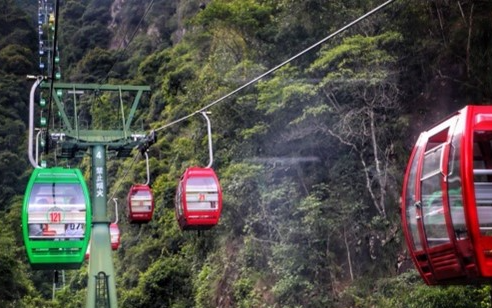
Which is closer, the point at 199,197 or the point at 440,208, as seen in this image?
the point at 440,208

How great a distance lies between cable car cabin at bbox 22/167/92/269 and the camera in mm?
10602

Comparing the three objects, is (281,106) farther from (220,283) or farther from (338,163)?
(220,283)

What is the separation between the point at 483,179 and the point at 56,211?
6923 millimetres

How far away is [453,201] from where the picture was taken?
520 cm

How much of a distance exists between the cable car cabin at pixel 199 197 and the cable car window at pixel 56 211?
1.57 m

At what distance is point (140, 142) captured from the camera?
16875 mm

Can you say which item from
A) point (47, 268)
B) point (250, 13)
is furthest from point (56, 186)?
point (250, 13)

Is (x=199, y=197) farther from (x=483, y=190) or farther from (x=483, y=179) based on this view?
(x=483, y=190)

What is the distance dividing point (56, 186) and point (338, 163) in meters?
6.71

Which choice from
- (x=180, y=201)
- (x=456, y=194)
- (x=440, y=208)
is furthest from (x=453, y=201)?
(x=180, y=201)

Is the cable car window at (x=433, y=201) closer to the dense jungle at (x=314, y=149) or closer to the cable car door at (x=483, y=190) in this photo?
the cable car door at (x=483, y=190)

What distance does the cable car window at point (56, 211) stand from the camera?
10.6m

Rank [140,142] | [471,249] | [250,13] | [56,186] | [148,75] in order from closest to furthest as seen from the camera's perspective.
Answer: [471,249] → [56,186] → [140,142] → [250,13] → [148,75]

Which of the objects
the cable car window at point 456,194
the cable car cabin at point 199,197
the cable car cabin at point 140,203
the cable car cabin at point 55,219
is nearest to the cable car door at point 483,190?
the cable car window at point 456,194
